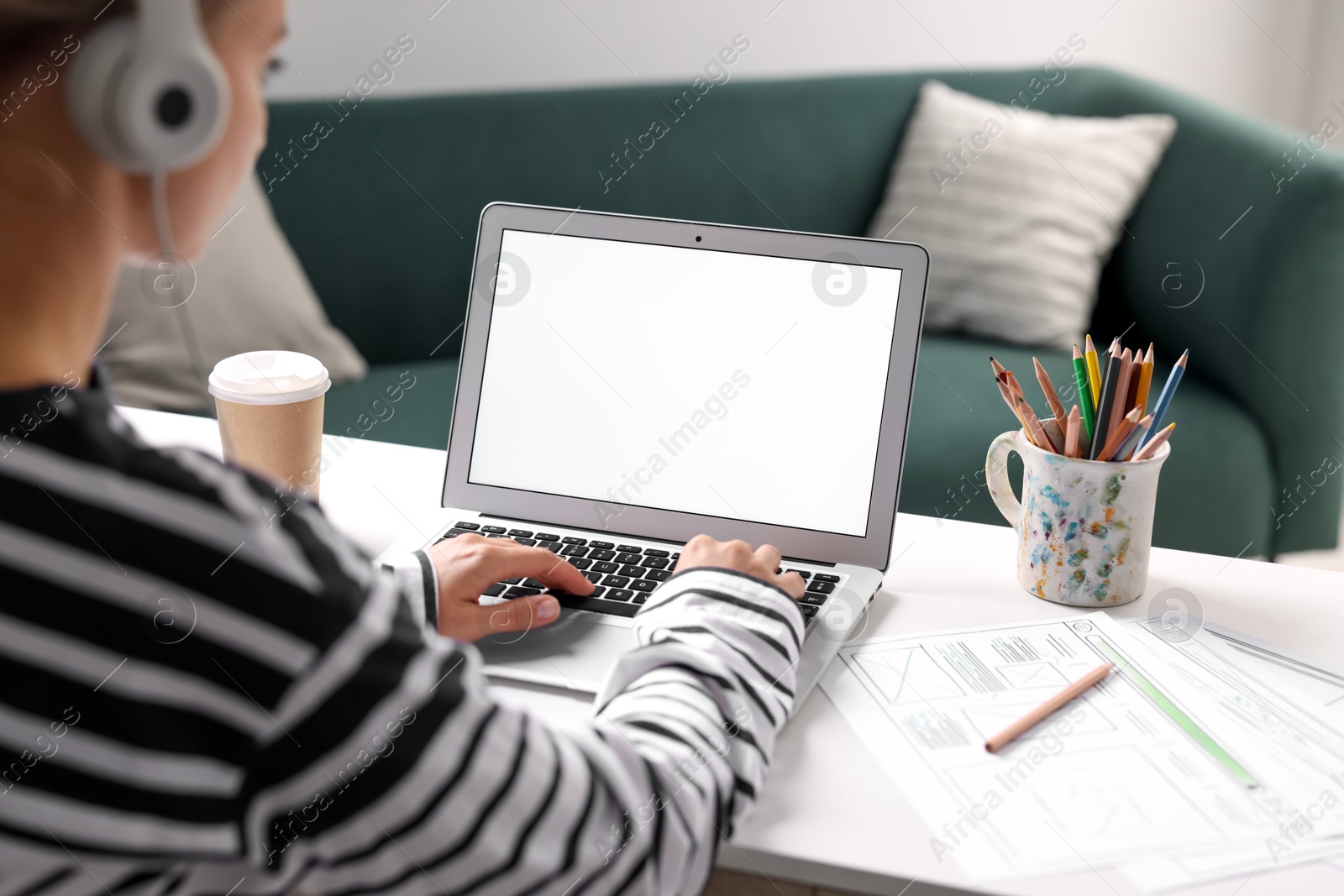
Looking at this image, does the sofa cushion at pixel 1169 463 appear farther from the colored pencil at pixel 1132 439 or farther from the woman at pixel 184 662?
the woman at pixel 184 662

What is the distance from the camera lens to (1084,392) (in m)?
0.87

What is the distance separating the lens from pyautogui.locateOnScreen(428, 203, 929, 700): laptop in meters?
0.92

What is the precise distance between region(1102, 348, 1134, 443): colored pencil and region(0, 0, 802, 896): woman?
20.4 inches

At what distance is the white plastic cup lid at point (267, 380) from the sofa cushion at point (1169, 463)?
106cm

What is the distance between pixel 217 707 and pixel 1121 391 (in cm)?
66

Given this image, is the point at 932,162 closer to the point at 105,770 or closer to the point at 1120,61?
the point at 1120,61

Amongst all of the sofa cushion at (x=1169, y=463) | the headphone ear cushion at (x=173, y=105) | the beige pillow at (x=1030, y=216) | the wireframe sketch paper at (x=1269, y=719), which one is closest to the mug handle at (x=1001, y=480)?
the wireframe sketch paper at (x=1269, y=719)

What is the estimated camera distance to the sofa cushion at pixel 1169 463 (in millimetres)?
1848

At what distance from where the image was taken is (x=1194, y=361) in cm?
208

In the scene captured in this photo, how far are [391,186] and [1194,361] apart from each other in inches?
59.2

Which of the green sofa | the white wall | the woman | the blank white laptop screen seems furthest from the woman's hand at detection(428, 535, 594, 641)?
the white wall

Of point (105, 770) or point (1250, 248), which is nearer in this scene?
point (105, 770)

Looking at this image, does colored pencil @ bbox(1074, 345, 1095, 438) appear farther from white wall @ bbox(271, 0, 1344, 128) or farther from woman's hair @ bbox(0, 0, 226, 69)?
white wall @ bbox(271, 0, 1344, 128)

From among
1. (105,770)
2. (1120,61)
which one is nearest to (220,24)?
(105,770)
